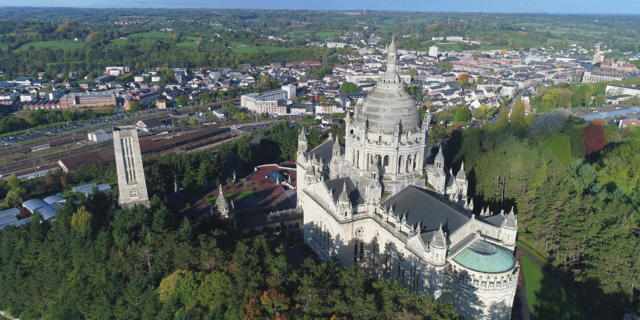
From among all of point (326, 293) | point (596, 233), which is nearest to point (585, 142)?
point (596, 233)

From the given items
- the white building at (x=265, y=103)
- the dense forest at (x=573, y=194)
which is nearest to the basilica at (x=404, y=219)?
the dense forest at (x=573, y=194)

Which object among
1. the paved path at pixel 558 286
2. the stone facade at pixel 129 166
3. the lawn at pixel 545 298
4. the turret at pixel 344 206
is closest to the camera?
the turret at pixel 344 206

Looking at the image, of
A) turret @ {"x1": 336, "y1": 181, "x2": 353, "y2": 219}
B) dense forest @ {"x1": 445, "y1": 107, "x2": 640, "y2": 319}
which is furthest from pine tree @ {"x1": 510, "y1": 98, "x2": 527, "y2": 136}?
turret @ {"x1": 336, "y1": 181, "x2": 353, "y2": 219}

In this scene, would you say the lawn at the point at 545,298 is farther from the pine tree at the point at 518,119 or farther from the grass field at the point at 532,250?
the pine tree at the point at 518,119


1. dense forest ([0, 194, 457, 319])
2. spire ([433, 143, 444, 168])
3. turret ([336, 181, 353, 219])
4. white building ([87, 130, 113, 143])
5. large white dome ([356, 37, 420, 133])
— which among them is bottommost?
white building ([87, 130, 113, 143])

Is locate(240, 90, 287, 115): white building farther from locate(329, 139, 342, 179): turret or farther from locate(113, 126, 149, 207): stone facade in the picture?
locate(329, 139, 342, 179): turret

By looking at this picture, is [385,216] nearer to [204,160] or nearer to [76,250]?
[76,250]
